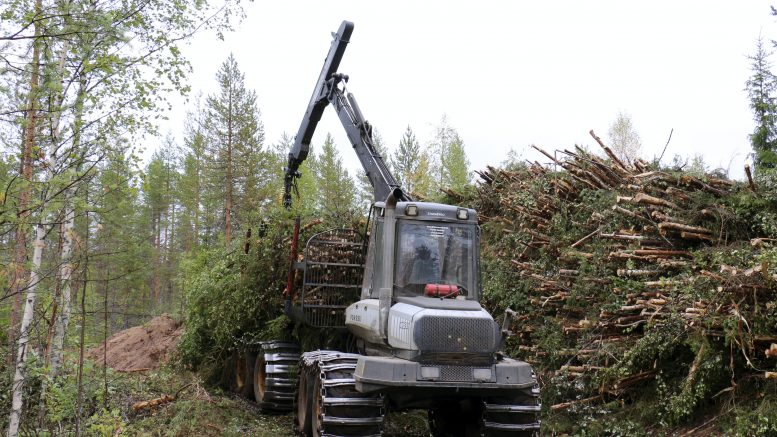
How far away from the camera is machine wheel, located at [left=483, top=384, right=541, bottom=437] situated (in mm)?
6789

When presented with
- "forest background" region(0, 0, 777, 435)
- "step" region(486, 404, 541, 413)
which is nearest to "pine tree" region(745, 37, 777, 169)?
"forest background" region(0, 0, 777, 435)

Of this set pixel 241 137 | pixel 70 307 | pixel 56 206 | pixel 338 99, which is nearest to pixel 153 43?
pixel 338 99

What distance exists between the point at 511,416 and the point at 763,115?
18.6 meters

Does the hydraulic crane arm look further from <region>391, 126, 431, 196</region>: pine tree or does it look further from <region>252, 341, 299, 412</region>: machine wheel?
<region>391, 126, 431, 196</region>: pine tree

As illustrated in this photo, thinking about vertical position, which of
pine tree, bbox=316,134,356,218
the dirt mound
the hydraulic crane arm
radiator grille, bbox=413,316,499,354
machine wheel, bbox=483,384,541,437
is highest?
pine tree, bbox=316,134,356,218

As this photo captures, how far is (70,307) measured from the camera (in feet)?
27.7

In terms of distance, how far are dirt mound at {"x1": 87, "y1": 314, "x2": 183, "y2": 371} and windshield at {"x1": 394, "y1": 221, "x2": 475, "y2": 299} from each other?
11.1 meters

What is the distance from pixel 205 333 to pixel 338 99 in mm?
4813

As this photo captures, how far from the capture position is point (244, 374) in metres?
11.5

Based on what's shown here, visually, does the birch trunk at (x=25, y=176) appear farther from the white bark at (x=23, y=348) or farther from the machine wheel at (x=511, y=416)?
the machine wheel at (x=511, y=416)

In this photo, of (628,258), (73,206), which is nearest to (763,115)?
(628,258)

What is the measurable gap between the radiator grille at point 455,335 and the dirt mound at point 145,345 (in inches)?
454

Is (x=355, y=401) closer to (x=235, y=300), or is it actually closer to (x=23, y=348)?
(x=23, y=348)

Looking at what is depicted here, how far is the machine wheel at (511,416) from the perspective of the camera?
22.3 feet
